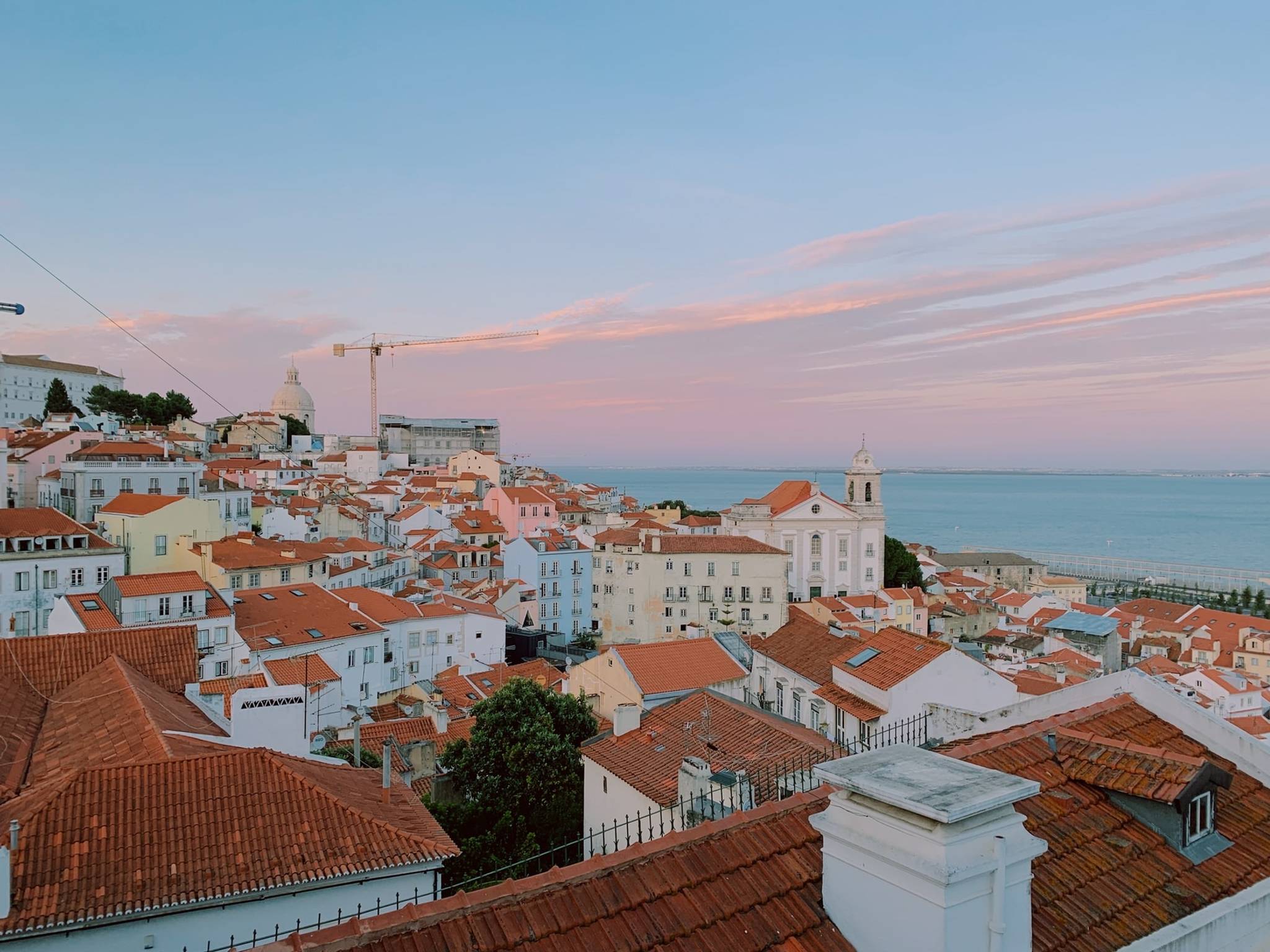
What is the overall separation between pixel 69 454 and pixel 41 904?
45.1m

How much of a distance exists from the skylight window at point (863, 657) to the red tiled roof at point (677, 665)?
252cm

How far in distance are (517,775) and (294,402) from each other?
11404 centimetres

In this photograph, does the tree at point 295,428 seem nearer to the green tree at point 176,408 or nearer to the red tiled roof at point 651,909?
the green tree at point 176,408

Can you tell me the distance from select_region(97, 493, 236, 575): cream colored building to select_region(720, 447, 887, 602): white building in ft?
116

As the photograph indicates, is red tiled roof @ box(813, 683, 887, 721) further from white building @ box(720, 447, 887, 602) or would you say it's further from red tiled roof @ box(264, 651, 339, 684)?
white building @ box(720, 447, 887, 602)

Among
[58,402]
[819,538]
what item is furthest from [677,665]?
[58,402]

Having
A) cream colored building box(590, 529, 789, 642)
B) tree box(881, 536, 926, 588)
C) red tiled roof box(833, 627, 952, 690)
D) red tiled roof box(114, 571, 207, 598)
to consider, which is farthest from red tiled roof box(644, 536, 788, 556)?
red tiled roof box(833, 627, 952, 690)

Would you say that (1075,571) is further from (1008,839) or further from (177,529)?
(1008,839)

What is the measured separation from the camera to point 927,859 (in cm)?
317

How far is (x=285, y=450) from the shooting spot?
307 feet

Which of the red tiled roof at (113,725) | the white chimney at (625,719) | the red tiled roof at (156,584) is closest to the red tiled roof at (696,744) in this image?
the white chimney at (625,719)

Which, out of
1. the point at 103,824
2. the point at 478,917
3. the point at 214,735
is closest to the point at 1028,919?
the point at 478,917

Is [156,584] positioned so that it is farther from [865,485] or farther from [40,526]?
[865,485]

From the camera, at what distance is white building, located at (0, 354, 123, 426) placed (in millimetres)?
86688
